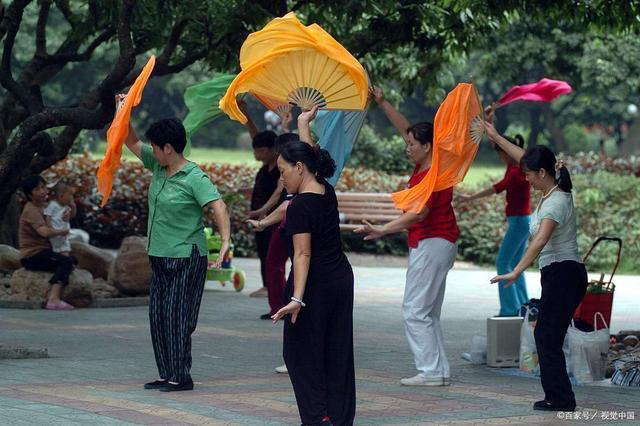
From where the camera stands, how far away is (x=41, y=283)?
13.2 meters

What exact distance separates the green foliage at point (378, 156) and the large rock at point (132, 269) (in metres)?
13.9

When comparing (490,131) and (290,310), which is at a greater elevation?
(490,131)

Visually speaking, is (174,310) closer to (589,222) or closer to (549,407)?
(549,407)

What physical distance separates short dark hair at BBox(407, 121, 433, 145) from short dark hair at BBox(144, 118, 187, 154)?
1.59 meters

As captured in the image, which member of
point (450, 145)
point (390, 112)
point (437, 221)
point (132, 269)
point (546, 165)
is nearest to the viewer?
point (546, 165)

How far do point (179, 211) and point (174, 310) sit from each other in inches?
25.1

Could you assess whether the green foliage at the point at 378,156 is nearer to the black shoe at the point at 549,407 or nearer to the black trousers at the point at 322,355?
the black shoe at the point at 549,407

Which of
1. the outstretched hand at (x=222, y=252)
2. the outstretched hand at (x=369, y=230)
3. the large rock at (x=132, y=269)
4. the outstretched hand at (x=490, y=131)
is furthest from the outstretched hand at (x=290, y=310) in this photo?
the large rock at (x=132, y=269)

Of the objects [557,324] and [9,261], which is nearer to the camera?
[557,324]

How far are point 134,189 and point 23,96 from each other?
8.85 metres

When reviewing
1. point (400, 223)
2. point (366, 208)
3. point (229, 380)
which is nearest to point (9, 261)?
point (229, 380)

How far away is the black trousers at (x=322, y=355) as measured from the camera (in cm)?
688

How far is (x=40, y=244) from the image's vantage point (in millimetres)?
12961

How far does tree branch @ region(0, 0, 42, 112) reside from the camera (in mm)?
11180
